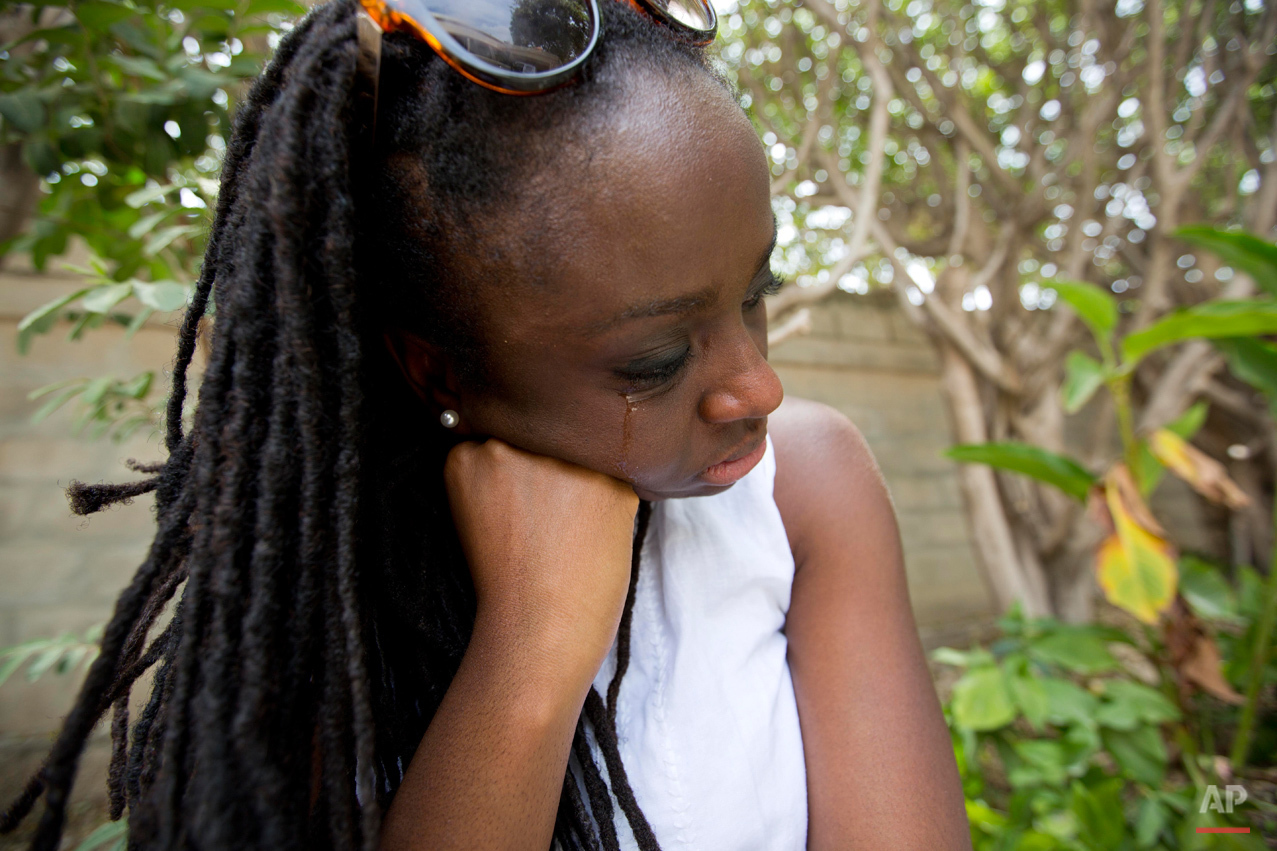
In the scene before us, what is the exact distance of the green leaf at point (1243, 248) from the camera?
2.01 m

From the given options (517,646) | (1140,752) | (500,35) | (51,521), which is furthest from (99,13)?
(1140,752)

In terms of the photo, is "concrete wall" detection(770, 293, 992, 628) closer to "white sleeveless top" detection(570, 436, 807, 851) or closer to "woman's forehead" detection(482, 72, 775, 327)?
"white sleeveless top" detection(570, 436, 807, 851)

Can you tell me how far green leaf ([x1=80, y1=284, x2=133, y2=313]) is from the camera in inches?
49.4

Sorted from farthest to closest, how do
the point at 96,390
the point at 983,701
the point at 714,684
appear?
the point at 983,701 < the point at 96,390 < the point at 714,684

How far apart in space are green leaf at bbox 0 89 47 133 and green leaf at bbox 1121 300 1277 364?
269cm

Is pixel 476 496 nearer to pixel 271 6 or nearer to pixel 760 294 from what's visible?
pixel 760 294

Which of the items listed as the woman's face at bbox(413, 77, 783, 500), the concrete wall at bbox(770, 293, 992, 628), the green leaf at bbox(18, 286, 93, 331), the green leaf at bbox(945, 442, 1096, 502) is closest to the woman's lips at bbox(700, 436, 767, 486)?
the woman's face at bbox(413, 77, 783, 500)

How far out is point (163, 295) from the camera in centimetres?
126

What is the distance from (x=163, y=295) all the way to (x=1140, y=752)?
286 centimetres

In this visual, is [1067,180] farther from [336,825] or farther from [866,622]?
[336,825]

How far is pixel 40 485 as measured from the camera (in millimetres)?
3027

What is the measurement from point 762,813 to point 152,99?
5.53ft

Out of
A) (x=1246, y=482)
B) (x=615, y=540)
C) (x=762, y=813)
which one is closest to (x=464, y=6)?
(x=615, y=540)

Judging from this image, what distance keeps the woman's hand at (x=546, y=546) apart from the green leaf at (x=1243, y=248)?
187cm
